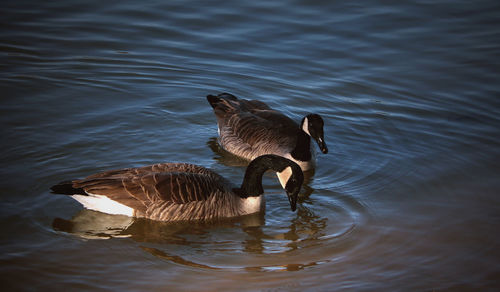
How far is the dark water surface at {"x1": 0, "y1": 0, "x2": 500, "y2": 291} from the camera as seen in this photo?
24.5ft

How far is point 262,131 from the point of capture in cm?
1100

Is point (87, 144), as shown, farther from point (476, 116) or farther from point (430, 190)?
point (476, 116)

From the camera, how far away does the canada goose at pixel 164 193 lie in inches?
328

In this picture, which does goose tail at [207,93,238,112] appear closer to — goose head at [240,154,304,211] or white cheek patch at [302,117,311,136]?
white cheek patch at [302,117,311,136]

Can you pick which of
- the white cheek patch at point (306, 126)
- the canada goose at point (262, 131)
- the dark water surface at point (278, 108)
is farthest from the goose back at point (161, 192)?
the white cheek patch at point (306, 126)

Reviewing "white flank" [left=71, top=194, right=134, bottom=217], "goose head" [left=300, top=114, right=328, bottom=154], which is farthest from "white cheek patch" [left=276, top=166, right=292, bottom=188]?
"white flank" [left=71, top=194, right=134, bottom=217]

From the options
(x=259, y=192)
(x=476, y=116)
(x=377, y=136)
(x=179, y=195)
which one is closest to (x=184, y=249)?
(x=179, y=195)

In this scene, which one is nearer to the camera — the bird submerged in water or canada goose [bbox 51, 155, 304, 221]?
canada goose [bbox 51, 155, 304, 221]

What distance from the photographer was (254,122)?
11.2 metres

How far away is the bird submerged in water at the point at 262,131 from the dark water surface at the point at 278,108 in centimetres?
42

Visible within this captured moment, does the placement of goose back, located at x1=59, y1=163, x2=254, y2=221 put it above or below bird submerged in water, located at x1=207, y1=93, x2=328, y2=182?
below

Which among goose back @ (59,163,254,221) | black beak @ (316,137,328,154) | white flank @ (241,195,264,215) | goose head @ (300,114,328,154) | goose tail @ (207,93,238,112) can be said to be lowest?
white flank @ (241,195,264,215)

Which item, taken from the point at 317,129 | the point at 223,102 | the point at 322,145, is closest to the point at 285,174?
the point at 322,145

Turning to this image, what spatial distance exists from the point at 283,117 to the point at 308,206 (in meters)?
2.47
